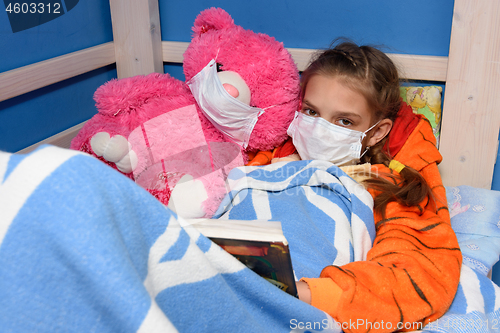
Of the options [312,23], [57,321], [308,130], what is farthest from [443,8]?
[57,321]

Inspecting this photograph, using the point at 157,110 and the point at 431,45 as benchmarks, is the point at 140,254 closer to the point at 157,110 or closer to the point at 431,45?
the point at 157,110

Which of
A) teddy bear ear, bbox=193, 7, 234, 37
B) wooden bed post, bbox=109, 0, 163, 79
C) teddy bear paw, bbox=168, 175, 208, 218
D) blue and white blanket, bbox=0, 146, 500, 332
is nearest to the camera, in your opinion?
blue and white blanket, bbox=0, 146, 500, 332

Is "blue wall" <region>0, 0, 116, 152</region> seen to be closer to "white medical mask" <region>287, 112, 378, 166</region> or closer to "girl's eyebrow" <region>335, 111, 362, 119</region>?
"white medical mask" <region>287, 112, 378, 166</region>

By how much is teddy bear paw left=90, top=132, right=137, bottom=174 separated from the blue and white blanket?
0.47 metres

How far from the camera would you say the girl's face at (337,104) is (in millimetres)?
883

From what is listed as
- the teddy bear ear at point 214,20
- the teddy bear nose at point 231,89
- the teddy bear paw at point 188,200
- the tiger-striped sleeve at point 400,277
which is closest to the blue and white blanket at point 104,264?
the tiger-striped sleeve at point 400,277

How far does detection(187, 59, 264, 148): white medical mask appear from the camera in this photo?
2.85 feet

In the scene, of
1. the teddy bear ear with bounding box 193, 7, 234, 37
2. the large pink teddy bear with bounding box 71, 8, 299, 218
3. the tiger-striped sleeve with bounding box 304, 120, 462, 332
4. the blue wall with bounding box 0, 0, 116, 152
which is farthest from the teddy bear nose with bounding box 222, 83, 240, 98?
the blue wall with bounding box 0, 0, 116, 152

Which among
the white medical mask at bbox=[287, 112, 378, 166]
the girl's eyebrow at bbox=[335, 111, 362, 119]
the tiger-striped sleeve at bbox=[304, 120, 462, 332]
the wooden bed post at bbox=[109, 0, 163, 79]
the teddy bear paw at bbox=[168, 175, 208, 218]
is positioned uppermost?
the wooden bed post at bbox=[109, 0, 163, 79]

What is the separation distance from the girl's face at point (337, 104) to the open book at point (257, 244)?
1.60 feet

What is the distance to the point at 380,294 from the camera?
0.63 metres

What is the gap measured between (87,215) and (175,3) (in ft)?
3.26

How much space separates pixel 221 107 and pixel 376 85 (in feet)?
1.21

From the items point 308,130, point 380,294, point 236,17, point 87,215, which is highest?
point 236,17
